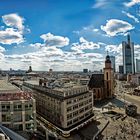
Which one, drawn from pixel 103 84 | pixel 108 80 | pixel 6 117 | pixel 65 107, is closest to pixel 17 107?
pixel 6 117

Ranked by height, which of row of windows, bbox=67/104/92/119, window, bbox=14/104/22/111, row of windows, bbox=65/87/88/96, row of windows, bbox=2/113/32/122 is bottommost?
row of windows, bbox=67/104/92/119

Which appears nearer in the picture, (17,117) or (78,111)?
(17,117)

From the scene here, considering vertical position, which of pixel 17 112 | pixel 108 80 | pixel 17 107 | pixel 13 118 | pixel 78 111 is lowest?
pixel 78 111

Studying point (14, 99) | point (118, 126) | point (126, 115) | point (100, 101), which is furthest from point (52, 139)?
point (100, 101)

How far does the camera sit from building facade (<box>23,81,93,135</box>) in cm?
7306

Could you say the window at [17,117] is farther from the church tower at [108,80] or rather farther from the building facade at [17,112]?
the church tower at [108,80]

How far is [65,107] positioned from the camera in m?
72.8

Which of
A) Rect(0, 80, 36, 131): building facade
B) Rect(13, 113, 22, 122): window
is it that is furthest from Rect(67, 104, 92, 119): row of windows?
Rect(13, 113, 22, 122): window

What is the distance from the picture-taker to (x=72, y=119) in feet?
247

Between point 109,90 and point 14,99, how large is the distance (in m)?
101

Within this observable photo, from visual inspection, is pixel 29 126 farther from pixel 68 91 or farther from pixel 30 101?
pixel 68 91

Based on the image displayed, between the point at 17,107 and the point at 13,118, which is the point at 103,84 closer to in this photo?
the point at 17,107

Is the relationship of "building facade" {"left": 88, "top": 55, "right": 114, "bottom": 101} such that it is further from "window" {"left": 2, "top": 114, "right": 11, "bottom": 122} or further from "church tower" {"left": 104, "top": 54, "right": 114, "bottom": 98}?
"window" {"left": 2, "top": 114, "right": 11, "bottom": 122}

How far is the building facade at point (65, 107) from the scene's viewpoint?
240ft
